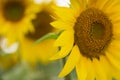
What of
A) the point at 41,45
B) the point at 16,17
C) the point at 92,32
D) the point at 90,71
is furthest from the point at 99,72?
the point at 41,45

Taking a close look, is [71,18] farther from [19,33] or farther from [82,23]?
[19,33]

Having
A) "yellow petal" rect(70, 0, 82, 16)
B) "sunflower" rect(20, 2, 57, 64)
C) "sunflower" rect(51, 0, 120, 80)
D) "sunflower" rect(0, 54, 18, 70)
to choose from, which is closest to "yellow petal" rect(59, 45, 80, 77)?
"sunflower" rect(51, 0, 120, 80)

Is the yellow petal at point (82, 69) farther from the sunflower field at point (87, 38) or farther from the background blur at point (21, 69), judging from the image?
the background blur at point (21, 69)

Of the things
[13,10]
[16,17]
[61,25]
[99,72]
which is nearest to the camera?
[61,25]

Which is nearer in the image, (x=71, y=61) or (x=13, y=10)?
(x=71, y=61)

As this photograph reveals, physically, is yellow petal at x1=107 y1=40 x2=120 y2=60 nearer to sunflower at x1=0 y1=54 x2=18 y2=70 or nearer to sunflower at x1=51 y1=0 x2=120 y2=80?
sunflower at x1=51 y1=0 x2=120 y2=80

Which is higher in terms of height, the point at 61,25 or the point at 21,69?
the point at 21,69

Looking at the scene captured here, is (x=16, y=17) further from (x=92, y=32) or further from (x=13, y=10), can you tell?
(x=92, y=32)

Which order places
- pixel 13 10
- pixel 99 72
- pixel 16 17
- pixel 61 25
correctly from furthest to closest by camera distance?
pixel 13 10 → pixel 16 17 → pixel 99 72 → pixel 61 25
